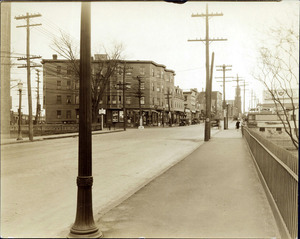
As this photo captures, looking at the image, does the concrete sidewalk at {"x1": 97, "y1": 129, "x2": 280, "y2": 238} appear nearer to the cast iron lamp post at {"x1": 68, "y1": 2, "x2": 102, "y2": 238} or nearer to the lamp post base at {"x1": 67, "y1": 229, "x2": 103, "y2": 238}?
the lamp post base at {"x1": 67, "y1": 229, "x2": 103, "y2": 238}

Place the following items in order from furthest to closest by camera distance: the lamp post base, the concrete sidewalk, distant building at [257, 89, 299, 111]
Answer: distant building at [257, 89, 299, 111] < the concrete sidewalk < the lamp post base

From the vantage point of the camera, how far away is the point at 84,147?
14.7 feet

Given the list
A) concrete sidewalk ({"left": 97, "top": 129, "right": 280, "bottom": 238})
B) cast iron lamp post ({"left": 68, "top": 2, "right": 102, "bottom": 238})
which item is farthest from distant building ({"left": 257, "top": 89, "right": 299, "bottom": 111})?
cast iron lamp post ({"left": 68, "top": 2, "right": 102, "bottom": 238})

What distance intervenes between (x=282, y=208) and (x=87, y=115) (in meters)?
3.01

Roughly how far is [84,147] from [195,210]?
238 centimetres

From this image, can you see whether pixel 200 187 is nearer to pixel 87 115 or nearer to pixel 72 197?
pixel 72 197

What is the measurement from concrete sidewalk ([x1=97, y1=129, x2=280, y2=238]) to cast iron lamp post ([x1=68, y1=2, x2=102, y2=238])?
0.33 meters

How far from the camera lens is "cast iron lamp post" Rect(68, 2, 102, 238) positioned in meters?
4.46

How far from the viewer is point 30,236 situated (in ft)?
15.9

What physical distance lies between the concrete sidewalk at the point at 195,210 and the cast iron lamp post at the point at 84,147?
0.33 meters

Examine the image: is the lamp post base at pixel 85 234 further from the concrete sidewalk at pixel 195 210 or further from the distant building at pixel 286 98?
the distant building at pixel 286 98

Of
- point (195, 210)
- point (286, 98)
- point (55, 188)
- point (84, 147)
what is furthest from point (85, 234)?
point (286, 98)

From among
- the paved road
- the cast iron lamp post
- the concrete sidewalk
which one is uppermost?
the cast iron lamp post

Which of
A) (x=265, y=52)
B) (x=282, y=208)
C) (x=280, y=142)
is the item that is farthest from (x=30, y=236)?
(x=280, y=142)
